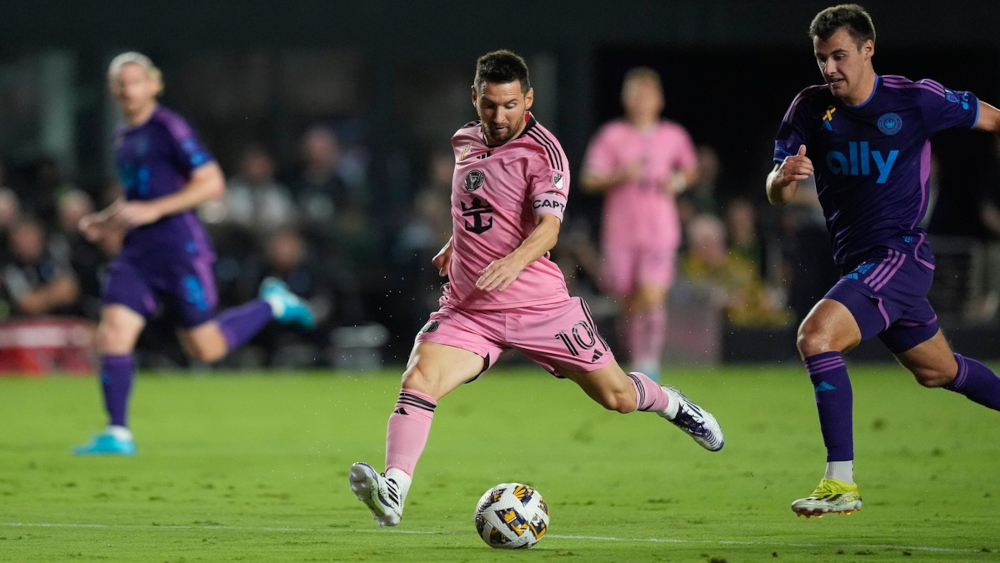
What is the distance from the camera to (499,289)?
6.20 m

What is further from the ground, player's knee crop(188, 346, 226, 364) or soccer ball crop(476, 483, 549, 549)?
soccer ball crop(476, 483, 549, 549)

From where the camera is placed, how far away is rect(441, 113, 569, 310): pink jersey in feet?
21.4

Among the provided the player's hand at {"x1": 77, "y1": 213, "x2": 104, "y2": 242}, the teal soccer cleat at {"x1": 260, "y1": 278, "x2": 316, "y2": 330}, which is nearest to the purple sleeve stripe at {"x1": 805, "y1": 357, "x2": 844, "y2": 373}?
the player's hand at {"x1": 77, "y1": 213, "x2": 104, "y2": 242}

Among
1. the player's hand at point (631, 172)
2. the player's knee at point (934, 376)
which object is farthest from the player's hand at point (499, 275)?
the player's hand at point (631, 172)

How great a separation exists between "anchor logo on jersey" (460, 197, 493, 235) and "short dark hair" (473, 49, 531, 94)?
0.50m

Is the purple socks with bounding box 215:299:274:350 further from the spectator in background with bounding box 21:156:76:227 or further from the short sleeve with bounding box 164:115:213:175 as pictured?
the spectator in background with bounding box 21:156:76:227

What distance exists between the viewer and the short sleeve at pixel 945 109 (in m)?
6.88

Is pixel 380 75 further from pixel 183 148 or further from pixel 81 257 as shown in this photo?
pixel 183 148

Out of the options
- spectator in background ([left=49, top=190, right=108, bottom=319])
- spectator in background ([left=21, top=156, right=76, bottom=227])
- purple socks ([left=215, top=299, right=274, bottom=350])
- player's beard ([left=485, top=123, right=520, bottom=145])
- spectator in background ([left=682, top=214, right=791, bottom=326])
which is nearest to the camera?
player's beard ([left=485, top=123, right=520, bottom=145])

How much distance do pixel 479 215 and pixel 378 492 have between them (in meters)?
1.33

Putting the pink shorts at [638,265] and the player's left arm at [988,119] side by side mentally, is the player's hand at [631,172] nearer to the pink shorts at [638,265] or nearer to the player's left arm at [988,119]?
the pink shorts at [638,265]

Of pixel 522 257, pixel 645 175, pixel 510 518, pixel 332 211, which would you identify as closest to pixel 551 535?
pixel 510 518

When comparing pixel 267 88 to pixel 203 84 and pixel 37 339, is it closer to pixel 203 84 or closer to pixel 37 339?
pixel 203 84

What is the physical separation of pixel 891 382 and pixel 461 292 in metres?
9.26
